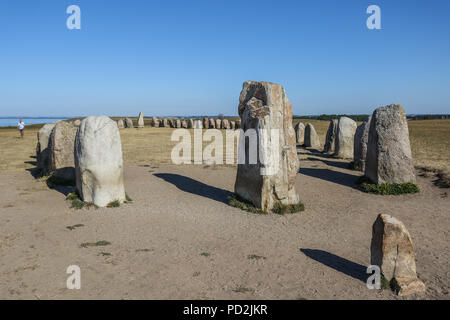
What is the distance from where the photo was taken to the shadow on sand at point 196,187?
11633 mm

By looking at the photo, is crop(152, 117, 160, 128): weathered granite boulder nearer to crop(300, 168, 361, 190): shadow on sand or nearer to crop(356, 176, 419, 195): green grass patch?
crop(300, 168, 361, 190): shadow on sand

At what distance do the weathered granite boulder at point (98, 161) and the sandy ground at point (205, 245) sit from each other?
1.86 feet

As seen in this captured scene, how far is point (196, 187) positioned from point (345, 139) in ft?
34.0

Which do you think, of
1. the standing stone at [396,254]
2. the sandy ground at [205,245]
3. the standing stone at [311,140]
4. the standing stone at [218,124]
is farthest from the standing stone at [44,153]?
the standing stone at [218,124]

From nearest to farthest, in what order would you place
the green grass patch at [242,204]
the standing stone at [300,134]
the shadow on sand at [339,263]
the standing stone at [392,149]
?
the shadow on sand at [339,263], the green grass patch at [242,204], the standing stone at [392,149], the standing stone at [300,134]

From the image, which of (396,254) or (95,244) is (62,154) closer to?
(95,244)

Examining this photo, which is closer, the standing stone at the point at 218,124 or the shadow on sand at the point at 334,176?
the shadow on sand at the point at 334,176

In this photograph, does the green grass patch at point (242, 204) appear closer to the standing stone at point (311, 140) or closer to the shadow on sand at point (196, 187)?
the shadow on sand at point (196, 187)

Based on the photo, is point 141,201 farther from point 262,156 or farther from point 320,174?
point 320,174

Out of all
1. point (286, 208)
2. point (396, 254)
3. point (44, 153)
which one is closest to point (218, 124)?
point (44, 153)

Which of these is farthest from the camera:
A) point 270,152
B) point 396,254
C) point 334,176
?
point 334,176

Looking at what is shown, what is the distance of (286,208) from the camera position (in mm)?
9727

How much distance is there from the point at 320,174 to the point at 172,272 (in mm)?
10191
